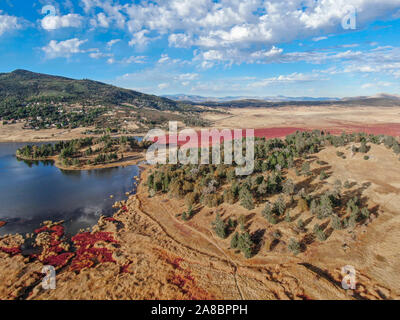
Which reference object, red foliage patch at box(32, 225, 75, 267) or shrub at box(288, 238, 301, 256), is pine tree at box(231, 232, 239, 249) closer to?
shrub at box(288, 238, 301, 256)

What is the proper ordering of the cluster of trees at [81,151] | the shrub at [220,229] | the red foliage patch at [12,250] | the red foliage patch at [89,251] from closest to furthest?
the red foliage patch at [89,251] < the red foliage patch at [12,250] < the shrub at [220,229] < the cluster of trees at [81,151]

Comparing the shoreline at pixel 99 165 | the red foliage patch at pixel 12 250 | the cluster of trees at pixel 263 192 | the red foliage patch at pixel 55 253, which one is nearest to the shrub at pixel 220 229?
the cluster of trees at pixel 263 192

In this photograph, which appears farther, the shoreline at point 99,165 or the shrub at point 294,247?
the shoreline at point 99,165

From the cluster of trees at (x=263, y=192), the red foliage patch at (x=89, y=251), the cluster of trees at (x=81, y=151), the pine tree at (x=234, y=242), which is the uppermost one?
the cluster of trees at (x=81, y=151)

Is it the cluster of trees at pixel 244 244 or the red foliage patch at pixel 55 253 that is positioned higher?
the cluster of trees at pixel 244 244

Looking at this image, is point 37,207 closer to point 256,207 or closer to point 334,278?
point 256,207

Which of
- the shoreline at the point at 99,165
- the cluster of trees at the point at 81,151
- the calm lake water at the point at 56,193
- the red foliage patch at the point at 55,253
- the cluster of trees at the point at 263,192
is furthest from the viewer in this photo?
the cluster of trees at the point at 81,151

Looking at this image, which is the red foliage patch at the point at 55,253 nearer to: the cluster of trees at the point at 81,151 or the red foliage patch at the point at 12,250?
the red foliage patch at the point at 12,250

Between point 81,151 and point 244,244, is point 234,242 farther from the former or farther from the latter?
point 81,151

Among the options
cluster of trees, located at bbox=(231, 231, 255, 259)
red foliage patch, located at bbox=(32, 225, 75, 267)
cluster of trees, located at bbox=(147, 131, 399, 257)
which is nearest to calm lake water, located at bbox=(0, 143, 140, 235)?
red foliage patch, located at bbox=(32, 225, 75, 267)
